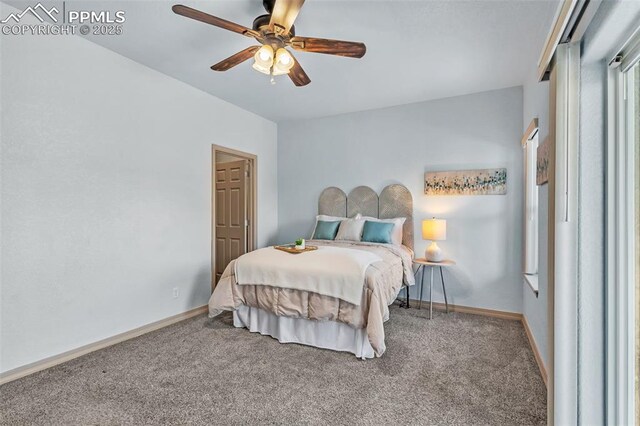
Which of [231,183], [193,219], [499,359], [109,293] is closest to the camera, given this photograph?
[499,359]

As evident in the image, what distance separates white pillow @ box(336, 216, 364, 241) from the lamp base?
82cm

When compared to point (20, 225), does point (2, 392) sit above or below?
below

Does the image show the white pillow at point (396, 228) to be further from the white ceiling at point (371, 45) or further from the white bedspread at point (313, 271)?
the white ceiling at point (371, 45)

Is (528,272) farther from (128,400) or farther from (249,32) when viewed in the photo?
(128,400)

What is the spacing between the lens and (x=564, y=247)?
4.82 ft

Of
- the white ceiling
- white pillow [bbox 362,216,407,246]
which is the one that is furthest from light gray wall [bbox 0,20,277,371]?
white pillow [bbox 362,216,407,246]

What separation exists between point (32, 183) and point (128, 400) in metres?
1.72

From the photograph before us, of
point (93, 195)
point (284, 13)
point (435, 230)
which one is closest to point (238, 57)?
point (284, 13)

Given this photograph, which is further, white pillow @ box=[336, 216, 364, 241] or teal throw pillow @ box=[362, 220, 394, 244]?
white pillow @ box=[336, 216, 364, 241]

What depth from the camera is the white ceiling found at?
2.26 metres

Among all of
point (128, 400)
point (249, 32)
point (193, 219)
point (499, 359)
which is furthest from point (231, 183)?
point (499, 359)

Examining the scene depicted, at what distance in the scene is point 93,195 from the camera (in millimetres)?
2775

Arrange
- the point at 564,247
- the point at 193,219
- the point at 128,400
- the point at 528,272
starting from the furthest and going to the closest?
the point at 193,219 → the point at 528,272 → the point at 128,400 → the point at 564,247

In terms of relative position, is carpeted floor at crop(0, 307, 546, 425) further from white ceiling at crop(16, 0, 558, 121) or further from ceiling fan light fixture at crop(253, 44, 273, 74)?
white ceiling at crop(16, 0, 558, 121)
